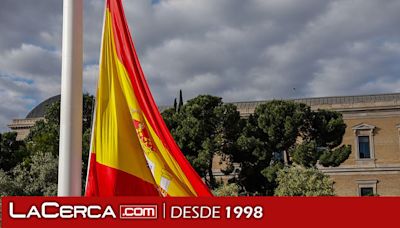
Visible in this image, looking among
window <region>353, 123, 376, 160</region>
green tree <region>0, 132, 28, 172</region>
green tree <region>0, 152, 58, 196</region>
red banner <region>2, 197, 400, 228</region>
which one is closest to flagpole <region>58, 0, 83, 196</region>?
red banner <region>2, 197, 400, 228</region>

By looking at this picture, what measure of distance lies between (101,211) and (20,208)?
724 millimetres

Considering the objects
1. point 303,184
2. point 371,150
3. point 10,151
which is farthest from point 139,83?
point 371,150

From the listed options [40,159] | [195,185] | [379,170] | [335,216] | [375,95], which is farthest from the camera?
[375,95]

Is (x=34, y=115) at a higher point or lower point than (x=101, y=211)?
higher

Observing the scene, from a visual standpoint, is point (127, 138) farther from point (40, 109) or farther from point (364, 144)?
point (40, 109)

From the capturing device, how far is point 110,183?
23.6 ft

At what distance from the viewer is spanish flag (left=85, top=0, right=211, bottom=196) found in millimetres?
7301

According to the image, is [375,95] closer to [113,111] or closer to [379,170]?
[379,170]

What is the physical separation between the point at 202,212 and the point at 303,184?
26.9m

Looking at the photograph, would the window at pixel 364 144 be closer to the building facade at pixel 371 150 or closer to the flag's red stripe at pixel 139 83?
the building facade at pixel 371 150

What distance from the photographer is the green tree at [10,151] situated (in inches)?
1527

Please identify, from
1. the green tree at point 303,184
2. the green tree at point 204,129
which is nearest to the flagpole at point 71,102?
the green tree at point 303,184

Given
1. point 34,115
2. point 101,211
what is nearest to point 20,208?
point 101,211

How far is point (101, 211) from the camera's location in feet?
14.3
